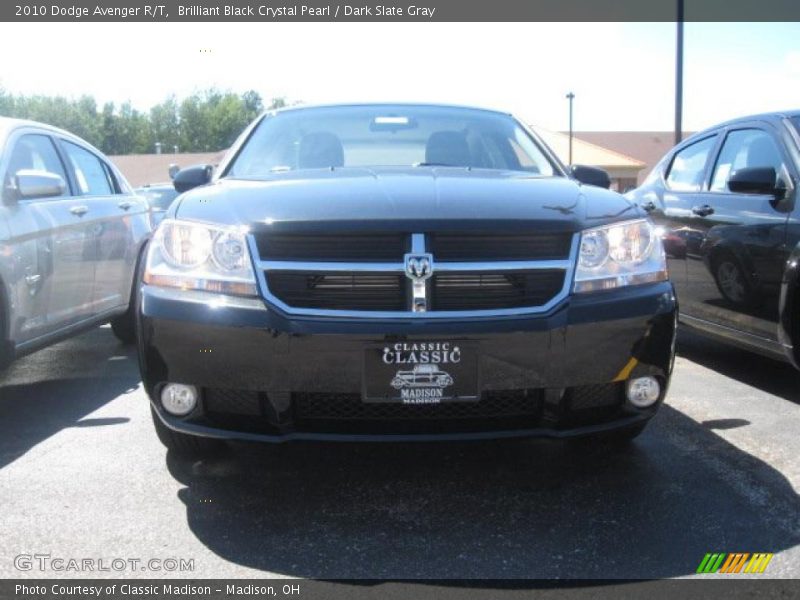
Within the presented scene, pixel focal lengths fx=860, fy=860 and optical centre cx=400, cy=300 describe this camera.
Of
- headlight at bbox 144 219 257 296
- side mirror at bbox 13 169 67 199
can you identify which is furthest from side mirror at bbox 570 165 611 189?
side mirror at bbox 13 169 67 199

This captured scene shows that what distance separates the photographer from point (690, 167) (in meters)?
6.03

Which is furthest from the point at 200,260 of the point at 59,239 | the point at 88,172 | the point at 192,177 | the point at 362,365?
the point at 88,172

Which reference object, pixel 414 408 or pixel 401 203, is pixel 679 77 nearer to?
pixel 401 203

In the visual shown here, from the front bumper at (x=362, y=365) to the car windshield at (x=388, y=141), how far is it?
1.22 metres

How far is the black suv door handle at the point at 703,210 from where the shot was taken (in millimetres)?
5293

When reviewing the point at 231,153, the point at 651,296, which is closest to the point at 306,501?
the point at 651,296

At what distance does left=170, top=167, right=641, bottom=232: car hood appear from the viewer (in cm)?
295

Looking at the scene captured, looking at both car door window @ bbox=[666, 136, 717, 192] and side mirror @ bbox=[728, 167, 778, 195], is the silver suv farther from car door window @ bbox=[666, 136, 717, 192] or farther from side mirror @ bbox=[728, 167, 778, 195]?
car door window @ bbox=[666, 136, 717, 192]

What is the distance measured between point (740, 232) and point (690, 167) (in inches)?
51.4

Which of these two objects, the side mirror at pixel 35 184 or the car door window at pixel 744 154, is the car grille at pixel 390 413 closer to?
the side mirror at pixel 35 184

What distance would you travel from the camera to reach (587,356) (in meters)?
2.91

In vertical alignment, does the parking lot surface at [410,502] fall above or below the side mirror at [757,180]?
below

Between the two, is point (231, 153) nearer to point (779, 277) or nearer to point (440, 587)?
point (440, 587)

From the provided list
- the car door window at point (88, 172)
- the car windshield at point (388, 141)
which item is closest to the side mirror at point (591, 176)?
the car windshield at point (388, 141)
